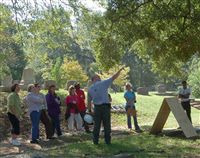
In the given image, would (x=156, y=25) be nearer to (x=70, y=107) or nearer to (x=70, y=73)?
(x=70, y=107)

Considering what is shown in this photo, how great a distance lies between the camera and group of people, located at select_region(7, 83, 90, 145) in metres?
13.5

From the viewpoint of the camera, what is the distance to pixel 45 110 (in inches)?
577

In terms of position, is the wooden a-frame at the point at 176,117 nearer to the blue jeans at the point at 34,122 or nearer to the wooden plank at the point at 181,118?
the wooden plank at the point at 181,118

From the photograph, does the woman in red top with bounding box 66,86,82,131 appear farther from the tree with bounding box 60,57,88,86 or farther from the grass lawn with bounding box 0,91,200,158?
the tree with bounding box 60,57,88,86

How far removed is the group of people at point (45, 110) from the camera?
1348 cm

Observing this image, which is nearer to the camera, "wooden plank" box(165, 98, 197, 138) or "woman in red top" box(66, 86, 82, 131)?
"wooden plank" box(165, 98, 197, 138)

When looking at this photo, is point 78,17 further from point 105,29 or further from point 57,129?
point 57,129

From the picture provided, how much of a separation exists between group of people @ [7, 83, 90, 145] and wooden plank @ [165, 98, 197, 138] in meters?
3.20

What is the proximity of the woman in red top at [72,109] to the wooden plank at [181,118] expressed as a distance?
3405 millimetres

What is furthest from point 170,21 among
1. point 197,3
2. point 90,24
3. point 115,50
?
point 90,24

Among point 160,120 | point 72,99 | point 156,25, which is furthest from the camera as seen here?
point 156,25

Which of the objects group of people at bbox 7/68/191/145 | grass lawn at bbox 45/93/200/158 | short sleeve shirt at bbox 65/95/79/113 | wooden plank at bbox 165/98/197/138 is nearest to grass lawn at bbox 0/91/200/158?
grass lawn at bbox 45/93/200/158

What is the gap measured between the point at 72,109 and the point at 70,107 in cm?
12

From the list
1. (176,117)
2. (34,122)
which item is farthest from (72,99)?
(176,117)
